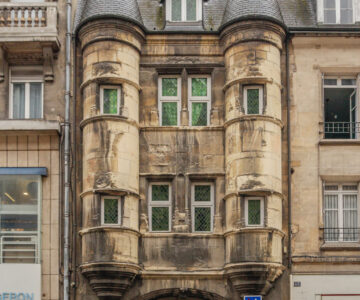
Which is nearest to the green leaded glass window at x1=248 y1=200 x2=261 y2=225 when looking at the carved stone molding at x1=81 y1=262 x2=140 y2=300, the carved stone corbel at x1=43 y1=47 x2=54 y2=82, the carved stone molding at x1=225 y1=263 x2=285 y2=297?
the carved stone molding at x1=225 y1=263 x2=285 y2=297

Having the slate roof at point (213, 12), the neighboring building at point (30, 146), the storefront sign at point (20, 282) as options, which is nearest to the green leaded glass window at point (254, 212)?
the slate roof at point (213, 12)

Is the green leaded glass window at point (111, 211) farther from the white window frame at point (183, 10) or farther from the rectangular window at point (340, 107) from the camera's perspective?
the rectangular window at point (340, 107)

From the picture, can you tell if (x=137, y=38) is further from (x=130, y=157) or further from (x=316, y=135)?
(x=316, y=135)

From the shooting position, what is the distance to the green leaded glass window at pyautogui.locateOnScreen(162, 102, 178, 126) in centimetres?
2244

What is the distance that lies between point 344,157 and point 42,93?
29.2 feet

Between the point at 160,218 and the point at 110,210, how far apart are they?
1530mm

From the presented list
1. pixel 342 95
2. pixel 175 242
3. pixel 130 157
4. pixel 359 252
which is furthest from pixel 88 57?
pixel 359 252

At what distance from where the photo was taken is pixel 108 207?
69.8ft

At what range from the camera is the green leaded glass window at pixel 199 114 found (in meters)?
22.4

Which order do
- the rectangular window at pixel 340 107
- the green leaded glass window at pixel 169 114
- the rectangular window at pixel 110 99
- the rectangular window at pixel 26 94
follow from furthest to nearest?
the rectangular window at pixel 26 94, the rectangular window at pixel 340 107, the green leaded glass window at pixel 169 114, the rectangular window at pixel 110 99

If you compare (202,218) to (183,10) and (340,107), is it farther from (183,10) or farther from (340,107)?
(183,10)

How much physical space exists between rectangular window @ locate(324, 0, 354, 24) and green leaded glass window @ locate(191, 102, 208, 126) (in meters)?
4.54

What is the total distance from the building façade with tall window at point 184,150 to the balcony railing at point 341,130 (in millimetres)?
42

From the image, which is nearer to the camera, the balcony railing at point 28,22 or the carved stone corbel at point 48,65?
the balcony railing at point 28,22
